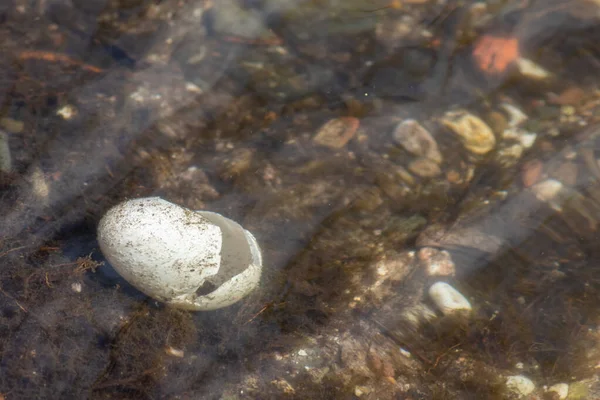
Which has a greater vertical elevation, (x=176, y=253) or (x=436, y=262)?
(x=176, y=253)

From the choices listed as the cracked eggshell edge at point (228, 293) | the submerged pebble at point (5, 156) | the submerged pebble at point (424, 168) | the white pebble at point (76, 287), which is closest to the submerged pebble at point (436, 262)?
the submerged pebble at point (424, 168)

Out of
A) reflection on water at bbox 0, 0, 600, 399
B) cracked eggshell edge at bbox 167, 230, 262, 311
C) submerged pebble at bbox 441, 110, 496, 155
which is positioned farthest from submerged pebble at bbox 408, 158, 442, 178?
cracked eggshell edge at bbox 167, 230, 262, 311

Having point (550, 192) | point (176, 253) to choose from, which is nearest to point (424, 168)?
point (550, 192)

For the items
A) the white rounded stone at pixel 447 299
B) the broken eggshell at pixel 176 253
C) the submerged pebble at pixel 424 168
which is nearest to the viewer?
the broken eggshell at pixel 176 253

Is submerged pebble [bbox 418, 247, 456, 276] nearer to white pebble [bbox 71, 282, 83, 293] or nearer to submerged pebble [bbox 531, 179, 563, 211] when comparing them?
submerged pebble [bbox 531, 179, 563, 211]

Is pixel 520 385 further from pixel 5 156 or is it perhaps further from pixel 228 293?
pixel 5 156

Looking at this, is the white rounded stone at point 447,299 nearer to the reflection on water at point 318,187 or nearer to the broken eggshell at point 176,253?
the reflection on water at point 318,187

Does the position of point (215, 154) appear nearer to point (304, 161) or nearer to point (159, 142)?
point (159, 142)

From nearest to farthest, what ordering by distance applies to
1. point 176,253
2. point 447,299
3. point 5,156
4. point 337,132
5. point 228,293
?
point 176,253
point 228,293
point 447,299
point 5,156
point 337,132

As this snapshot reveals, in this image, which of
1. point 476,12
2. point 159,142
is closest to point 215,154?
point 159,142
